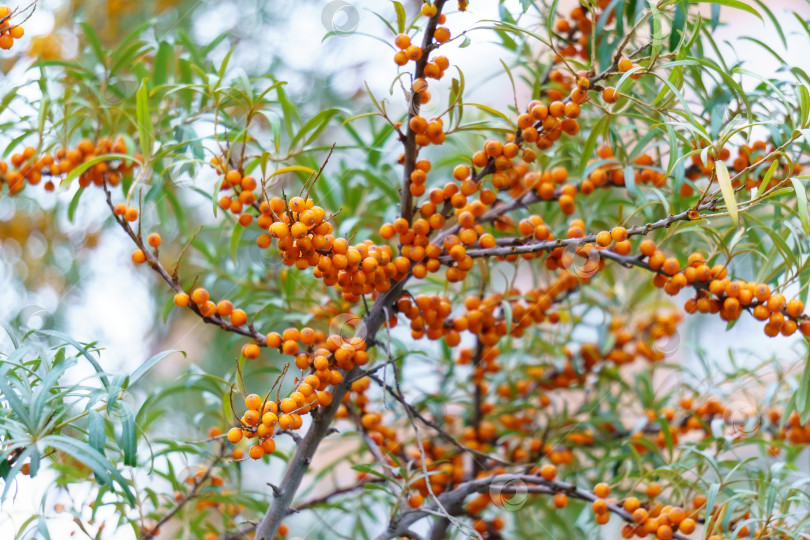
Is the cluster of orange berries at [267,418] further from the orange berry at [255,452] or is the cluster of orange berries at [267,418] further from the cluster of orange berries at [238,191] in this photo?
the cluster of orange berries at [238,191]

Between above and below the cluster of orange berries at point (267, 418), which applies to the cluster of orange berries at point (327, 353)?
above

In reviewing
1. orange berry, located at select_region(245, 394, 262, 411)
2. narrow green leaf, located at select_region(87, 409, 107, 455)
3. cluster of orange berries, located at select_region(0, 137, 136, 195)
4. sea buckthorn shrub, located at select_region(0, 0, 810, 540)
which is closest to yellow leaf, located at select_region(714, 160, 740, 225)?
sea buckthorn shrub, located at select_region(0, 0, 810, 540)

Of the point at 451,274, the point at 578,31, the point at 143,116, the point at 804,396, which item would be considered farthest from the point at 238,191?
the point at 804,396

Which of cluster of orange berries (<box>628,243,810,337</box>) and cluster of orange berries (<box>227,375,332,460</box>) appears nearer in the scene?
cluster of orange berries (<box>227,375,332,460</box>)

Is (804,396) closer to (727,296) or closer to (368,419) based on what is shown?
(727,296)

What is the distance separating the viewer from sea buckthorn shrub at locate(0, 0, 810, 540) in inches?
25.7

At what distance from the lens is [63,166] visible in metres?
0.86

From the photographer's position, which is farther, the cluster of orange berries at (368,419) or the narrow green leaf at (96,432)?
the cluster of orange berries at (368,419)

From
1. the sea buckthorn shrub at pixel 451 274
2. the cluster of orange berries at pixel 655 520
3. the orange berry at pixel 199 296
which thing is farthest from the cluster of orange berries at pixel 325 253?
the cluster of orange berries at pixel 655 520

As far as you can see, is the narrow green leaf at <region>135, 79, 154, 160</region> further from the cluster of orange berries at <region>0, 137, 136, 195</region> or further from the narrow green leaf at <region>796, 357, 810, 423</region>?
the narrow green leaf at <region>796, 357, 810, 423</region>

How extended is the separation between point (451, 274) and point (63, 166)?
0.49 metres

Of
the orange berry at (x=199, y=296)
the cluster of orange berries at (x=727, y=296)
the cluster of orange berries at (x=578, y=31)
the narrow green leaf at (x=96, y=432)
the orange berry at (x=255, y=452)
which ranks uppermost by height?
the cluster of orange berries at (x=578, y=31)

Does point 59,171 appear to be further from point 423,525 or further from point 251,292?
point 423,525

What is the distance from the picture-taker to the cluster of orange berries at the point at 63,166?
847 millimetres
